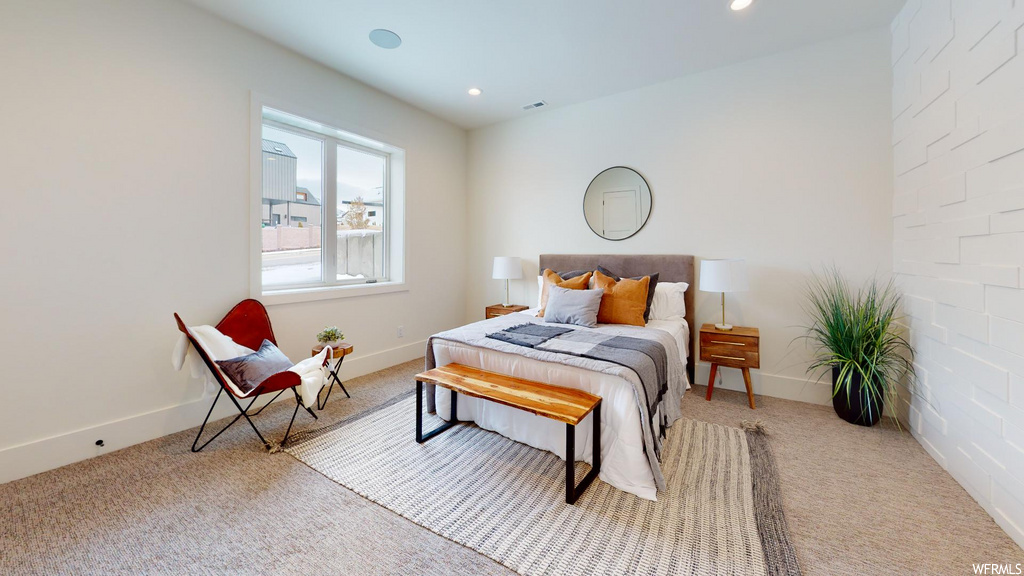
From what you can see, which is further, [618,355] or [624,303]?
[624,303]

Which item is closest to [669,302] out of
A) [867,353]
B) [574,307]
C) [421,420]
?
[574,307]

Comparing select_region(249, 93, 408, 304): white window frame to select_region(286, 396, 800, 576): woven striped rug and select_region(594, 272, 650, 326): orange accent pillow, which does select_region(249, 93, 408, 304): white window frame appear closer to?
select_region(286, 396, 800, 576): woven striped rug

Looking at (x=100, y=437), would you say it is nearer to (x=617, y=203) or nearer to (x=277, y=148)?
(x=277, y=148)

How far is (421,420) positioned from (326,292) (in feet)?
5.55

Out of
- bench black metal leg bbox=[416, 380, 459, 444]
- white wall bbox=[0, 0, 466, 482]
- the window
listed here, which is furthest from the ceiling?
bench black metal leg bbox=[416, 380, 459, 444]

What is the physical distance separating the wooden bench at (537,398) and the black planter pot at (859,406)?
2019 millimetres

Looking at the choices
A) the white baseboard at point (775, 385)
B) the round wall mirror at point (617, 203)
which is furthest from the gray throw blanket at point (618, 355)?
the round wall mirror at point (617, 203)

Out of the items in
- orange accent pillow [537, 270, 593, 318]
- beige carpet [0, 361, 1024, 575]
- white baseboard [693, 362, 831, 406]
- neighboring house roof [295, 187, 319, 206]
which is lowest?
beige carpet [0, 361, 1024, 575]

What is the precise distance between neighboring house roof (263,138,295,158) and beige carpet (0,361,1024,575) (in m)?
2.31

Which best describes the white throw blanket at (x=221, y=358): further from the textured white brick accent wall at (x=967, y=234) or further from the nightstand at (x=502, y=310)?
the textured white brick accent wall at (x=967, y=234)

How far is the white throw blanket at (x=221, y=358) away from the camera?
218cm

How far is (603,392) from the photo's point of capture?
198 cm

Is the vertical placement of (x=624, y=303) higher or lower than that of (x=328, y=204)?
lower

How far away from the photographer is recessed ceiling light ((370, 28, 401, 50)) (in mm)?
2775
